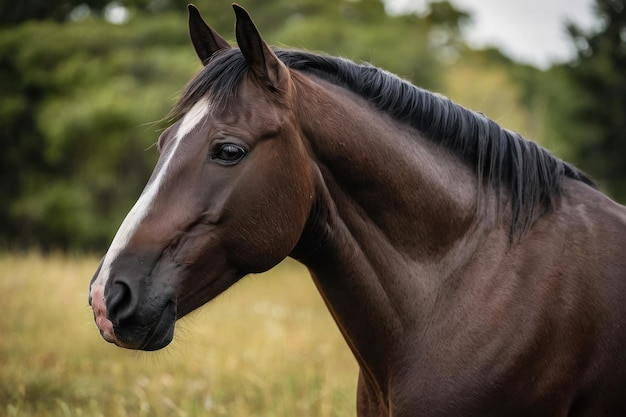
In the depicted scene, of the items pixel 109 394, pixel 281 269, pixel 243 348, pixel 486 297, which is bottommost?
pixel 281 269

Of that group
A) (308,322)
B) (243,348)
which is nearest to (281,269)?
(308,322)

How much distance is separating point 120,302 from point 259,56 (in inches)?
40.7

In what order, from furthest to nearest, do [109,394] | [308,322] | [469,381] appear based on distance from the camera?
[308,322] < [109,394] < [469,381]

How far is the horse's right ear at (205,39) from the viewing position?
2.59 m

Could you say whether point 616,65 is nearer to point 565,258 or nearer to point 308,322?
point 308,322

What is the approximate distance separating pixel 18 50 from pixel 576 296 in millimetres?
13054

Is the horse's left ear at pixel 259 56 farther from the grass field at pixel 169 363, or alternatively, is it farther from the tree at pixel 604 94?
the tree at pixel 604 94

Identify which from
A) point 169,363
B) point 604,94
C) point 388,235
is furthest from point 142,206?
point 604,94

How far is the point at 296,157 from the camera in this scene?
7.61ft

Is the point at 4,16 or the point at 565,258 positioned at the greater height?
the point at 565,258

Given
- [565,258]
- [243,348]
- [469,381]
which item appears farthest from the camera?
[243,348]

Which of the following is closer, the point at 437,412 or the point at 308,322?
the point at 437,412

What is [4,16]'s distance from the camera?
8.93 metres

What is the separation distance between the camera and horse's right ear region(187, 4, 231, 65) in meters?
2.59
